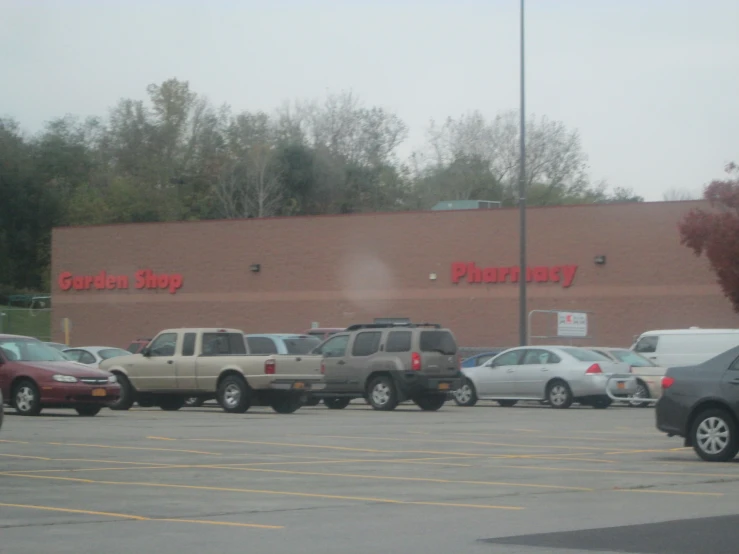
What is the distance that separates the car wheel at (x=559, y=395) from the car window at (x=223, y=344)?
7.66 meters

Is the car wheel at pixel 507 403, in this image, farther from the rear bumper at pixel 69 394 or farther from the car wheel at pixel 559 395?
the rear bumper at pixel 69 394

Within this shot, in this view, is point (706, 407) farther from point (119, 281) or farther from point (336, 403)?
point (119, 281)

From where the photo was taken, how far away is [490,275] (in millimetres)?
46406

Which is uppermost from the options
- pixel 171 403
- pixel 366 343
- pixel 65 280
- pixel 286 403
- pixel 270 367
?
pixel 65 280

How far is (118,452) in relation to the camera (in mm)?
16266

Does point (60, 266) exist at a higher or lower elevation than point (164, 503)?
higher

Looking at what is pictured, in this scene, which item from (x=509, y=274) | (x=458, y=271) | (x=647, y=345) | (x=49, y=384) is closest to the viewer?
(x=49, y=384)

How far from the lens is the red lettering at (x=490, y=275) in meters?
46.3

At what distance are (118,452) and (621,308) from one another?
1182 inches

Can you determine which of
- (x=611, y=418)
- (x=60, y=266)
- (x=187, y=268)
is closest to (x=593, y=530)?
(x=611, y=418)

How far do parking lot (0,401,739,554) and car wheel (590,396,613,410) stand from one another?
8.82m

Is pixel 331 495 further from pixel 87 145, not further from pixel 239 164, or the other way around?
pixel 87 145

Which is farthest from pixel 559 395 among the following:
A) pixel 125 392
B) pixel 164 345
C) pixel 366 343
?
pixel 125 392

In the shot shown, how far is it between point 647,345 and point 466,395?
19.7ft
